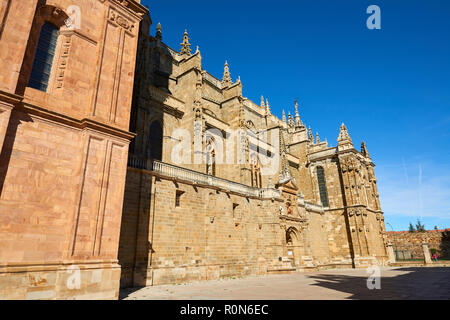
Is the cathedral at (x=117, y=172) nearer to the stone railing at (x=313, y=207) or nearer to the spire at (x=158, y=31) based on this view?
the spire at (x=158, y=31)

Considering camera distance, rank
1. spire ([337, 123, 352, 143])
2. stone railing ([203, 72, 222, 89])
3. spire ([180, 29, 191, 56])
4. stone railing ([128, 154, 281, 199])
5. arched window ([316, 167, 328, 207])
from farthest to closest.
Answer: arched window ([316, 167, 328, 207])
spire ([337, 123, 352, 143])
stone railing ([203, 72, 222, 89])
spire ([180, 29, 191, 56])
stone railing ([128, 154, 281, 199])

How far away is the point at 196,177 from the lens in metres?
15.6

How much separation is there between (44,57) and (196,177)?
942cm

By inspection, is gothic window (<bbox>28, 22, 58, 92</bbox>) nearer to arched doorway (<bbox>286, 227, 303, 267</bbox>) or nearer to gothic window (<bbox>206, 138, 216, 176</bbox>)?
gothic window (<bbox>206, 138, 216, 176</bbox>)

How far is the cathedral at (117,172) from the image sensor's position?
7109mm

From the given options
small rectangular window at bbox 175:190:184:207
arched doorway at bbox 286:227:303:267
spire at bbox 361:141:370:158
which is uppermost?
spire at bbox 361:141:370:158

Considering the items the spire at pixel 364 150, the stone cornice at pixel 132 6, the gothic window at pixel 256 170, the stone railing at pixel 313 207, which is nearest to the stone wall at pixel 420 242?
the spire at pixel 364 150

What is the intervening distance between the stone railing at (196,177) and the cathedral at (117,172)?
0.26 feet

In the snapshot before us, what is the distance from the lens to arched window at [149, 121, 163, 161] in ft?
58.0

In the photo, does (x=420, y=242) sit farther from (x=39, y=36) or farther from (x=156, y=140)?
Answer: (x=39, y=36)

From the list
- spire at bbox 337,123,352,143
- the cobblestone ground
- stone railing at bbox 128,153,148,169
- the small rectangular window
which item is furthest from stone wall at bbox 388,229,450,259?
stone railing at bbox 128,153,148,169

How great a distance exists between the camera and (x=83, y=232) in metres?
7.70

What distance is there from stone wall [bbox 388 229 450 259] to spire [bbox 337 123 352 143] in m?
17.3

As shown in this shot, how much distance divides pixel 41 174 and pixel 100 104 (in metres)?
3.01
